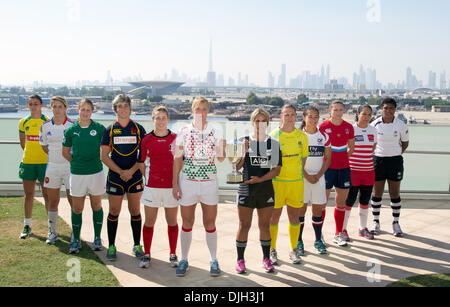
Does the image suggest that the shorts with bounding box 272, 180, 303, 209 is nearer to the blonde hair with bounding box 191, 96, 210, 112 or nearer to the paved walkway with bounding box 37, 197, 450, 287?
the paved walkway with bounding box 37, 197, 450, 287

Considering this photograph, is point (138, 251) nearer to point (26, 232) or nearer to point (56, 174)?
point (56, 174)

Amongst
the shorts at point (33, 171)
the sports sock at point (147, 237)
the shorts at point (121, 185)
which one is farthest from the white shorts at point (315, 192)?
the shorts at point (33, 171)

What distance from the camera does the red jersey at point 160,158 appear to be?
401 cm

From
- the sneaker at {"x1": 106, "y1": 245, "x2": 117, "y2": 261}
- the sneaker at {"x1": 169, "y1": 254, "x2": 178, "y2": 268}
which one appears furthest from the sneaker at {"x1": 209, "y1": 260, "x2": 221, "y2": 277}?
the sneaker at {"x1": 106, "y1": 245, "x2": 117, "y2": 261}

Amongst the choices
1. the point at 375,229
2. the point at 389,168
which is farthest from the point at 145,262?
the point at 389,168

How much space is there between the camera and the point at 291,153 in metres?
4.18

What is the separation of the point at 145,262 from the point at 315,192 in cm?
194

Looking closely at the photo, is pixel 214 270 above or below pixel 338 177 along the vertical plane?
below

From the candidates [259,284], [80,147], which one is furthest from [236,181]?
[80,147]

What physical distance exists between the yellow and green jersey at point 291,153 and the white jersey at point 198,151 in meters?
0.70

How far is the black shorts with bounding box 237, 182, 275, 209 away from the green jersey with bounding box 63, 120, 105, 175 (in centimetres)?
166

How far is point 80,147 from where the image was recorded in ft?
14.3

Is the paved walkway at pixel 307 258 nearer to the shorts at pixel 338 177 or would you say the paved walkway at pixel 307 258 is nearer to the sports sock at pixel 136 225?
the sports sock at pixel 136 225

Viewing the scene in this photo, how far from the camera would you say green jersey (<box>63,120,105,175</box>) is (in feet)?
14.3
